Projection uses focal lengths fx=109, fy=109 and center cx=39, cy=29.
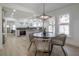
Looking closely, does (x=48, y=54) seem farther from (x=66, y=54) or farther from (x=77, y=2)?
(x=77, y=2)

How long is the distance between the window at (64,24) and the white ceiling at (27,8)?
366 mm

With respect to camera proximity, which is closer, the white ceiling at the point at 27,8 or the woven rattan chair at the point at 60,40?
the white ceiling at the point at 27,8

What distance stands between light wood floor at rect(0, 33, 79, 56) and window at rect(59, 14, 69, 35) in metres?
0.47

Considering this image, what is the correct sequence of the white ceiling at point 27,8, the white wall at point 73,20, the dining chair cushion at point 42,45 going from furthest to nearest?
the dining chair cushion at point 42,45, the white wall at point 73,20, the white ceiling at point 27,8

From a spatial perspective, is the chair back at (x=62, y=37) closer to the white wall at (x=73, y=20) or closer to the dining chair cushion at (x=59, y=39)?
the dining chair cushion at (x=59, y=39)

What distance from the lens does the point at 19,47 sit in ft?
10.5

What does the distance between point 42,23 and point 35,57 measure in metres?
0.99

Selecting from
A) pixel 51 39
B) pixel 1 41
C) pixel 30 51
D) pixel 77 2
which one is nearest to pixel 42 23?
pixel 51 39

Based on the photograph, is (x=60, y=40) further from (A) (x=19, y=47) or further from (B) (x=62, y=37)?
(A) (x=19, y=47)

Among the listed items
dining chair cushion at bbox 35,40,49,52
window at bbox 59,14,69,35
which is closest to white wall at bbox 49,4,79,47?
window at bbox 59,14,69,35

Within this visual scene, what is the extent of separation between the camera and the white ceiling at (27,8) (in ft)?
9.80

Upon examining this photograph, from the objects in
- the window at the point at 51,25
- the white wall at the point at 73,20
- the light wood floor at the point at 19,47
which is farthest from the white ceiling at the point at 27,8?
the light wood floor at the point at 19,47

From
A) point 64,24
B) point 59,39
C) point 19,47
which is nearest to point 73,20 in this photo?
point 64,24

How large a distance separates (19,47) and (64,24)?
59.3 inches
